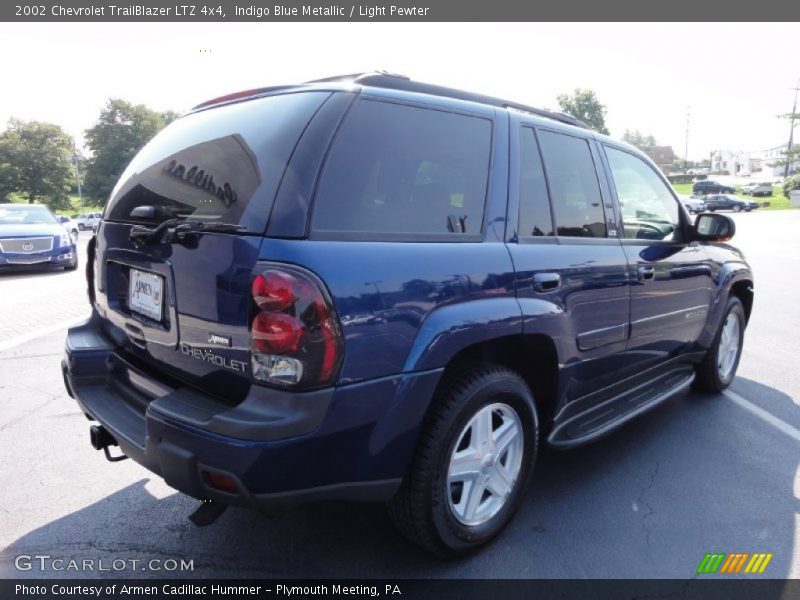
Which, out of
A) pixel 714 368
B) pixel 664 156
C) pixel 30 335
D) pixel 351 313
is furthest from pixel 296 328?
pixel 664 156

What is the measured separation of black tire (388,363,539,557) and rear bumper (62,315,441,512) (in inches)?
4.1

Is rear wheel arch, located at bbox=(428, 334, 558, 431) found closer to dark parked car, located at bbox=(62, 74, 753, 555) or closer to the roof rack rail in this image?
dark parked car, located at bbox=(62, 74, 753, 555)

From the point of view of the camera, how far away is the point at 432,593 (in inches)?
87.8

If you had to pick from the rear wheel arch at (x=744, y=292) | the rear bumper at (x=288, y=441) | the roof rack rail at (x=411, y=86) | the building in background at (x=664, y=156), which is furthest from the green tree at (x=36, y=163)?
the building in background at (x=664, y=156)

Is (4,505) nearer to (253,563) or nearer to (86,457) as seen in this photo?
(86,457)

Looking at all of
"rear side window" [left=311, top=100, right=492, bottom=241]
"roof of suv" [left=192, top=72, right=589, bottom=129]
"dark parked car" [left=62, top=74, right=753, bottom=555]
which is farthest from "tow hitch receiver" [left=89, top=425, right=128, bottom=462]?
"roof of suv" [left=192, top=72, right=589, bottom=129]

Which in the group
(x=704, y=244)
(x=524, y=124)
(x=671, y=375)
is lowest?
(x=671, y=375)

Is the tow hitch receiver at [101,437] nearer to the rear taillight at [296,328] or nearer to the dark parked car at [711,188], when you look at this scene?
the rear taillight at [296,328]

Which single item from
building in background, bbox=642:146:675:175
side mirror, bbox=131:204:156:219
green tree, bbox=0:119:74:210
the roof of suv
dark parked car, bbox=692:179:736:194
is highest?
building in background, bbox=642:146:675:175

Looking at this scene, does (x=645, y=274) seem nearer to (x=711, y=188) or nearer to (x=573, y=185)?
(x=573, y=185)

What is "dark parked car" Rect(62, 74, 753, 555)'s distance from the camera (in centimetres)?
186

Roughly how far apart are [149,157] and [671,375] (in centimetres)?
355

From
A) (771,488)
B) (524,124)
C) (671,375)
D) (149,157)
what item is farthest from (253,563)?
(671,375)

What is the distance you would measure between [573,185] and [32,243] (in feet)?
39.1
